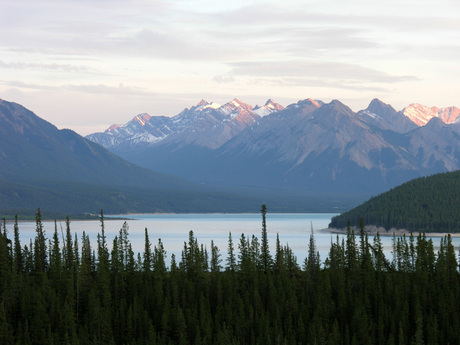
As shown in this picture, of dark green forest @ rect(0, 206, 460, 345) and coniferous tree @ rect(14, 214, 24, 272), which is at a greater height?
coniferous tree @ rect(14, 214, 24, 272)

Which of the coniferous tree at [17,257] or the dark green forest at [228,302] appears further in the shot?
the coniferous tree at [17,257]

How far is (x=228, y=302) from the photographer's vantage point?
13275 cm

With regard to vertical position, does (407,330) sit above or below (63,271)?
below

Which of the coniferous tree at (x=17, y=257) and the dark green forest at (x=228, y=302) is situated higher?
the coniferous tree at (x=17, y=257)

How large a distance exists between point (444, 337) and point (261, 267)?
35750mm

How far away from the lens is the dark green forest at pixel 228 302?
122 m

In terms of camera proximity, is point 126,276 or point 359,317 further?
point 126,276

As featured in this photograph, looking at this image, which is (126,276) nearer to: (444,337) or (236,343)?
(236,343)

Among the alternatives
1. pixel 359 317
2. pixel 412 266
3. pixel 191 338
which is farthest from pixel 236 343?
pixel 412 266

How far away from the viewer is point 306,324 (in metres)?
127

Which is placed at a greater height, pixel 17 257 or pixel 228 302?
pixel 17 257

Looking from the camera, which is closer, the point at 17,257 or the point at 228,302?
the point at 228,302

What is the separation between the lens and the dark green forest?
122 meters

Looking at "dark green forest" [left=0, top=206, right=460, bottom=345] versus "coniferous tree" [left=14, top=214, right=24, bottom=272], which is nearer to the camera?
"dark green forest" [left=0, top=206, right=460, bottom=345]
